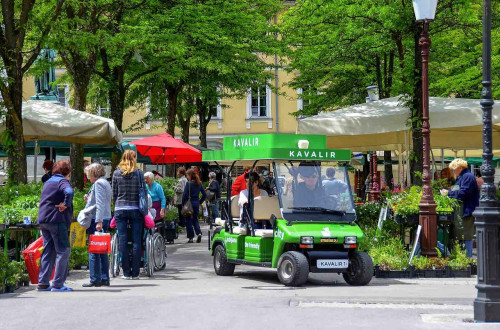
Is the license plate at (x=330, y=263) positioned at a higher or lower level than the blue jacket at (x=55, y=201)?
lower

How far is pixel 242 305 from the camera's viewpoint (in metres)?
11.5

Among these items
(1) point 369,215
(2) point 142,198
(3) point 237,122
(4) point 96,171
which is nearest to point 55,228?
(4) point 96,171

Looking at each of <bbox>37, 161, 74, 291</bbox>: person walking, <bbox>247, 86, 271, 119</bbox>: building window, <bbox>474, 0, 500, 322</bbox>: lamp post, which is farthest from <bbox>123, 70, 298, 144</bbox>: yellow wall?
<bbox>474, 0, 500, 322</bbox>: lamp post

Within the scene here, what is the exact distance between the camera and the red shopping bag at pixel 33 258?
1410 centimetres

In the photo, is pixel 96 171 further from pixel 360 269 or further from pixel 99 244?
pixel 360 269

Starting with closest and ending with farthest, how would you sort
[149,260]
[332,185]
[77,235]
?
[332,185] → [149,260] → [77,235]

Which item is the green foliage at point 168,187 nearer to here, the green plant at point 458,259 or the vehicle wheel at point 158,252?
the vehicle wheel at point 158,252

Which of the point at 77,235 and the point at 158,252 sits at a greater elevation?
the point at 77,235

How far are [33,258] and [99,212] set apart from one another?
1.12m

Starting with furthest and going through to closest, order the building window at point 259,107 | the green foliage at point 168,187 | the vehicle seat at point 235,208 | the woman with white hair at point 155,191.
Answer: the building window at point 259,107 → the green foliage at point 168,187 → the woman with white hair at point 155,191 → the vehicle seat at point 235,208

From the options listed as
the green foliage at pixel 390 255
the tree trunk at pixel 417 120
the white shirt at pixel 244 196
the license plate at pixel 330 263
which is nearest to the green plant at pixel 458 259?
the green foliage at pixel 390 255

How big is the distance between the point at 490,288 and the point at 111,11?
1799 cm

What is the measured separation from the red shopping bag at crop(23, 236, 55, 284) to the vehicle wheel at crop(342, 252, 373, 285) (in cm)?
439

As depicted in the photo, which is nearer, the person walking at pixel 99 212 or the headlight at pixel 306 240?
the person walking at pixel 99 212
